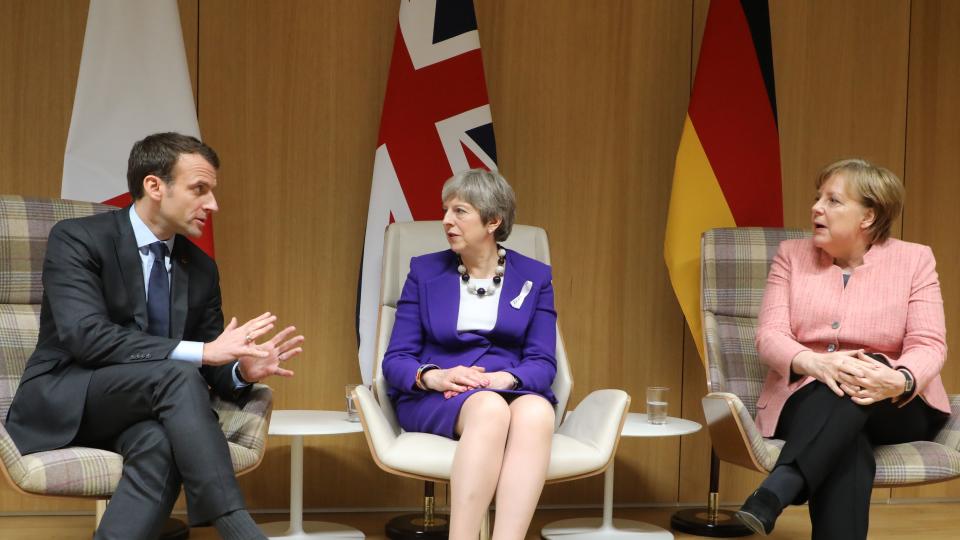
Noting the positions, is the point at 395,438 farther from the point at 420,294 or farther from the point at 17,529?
the point at 17,529

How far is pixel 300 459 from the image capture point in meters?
3.30

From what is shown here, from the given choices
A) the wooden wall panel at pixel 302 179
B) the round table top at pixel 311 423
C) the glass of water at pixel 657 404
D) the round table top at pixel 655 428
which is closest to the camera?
the round table top at pixel 311 423

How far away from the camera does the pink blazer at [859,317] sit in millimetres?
2920

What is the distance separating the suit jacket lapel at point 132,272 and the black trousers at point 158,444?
197 millimetres

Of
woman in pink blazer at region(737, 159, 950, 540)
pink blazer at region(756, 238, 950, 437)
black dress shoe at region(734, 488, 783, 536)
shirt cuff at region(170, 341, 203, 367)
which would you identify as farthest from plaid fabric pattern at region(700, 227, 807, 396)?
shirt cuff at region(170, 341, 203, 367)

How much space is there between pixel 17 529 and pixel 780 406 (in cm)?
254

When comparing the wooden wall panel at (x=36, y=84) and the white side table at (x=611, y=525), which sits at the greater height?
the wooden wall panel at (x=36, y=84)

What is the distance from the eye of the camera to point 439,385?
2.80 metres

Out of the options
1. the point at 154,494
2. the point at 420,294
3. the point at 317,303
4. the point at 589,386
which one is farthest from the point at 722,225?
the point at 154,494

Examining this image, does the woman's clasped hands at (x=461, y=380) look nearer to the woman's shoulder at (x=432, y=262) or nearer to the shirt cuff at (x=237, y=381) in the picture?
the woman's shoulder at (x=432, y=262)

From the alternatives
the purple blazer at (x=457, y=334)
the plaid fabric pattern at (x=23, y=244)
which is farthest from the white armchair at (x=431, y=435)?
the plaid fabric pattern at (x=23, y=244)

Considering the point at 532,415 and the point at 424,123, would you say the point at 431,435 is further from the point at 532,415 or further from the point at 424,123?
the point at 424,123

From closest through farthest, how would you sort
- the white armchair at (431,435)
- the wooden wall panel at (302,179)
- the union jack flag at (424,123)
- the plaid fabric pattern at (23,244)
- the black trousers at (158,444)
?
the black trousers at (158,444) < the white armchair at (431,435) < the plaid fabric pattern at (23,244) < the union jack flag at (424,123) < the wooden wall panel at (302,179)

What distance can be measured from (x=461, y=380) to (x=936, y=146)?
2.48 meters
